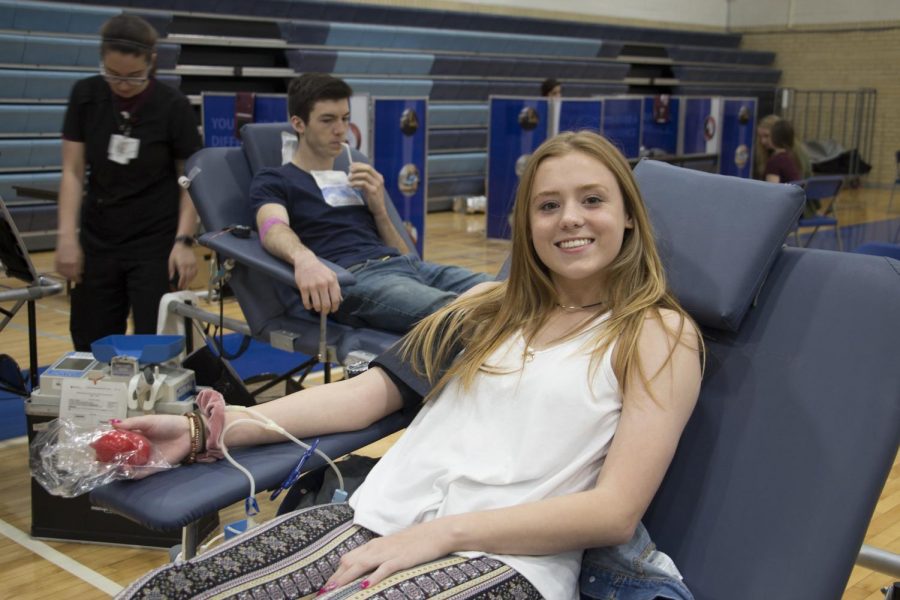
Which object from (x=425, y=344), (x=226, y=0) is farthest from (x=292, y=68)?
(x=425, y=344)

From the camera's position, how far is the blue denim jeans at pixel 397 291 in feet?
9.32

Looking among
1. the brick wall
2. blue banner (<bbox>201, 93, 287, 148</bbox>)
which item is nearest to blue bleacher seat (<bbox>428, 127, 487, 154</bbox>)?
blue banner (<bbox>201, 93, 287, 148</bbox>)

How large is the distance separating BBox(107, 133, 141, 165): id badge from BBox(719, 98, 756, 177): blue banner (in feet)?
26.7

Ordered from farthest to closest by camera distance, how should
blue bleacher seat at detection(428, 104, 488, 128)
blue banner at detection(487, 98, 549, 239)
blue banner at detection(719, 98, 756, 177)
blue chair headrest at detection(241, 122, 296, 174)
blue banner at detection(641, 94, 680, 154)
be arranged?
1. blue banner at detection(719, 98, 756, 177)
2. blue banner at detection(641, 94, 680, 154)
3. blue bleacher seat at detection(428, 104, 488, 128)
4. blue banner at detection(487, 98, 549, 239)
5. blue chair headrest at detection(241, 122, 296, 174)

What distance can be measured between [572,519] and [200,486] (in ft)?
1.73

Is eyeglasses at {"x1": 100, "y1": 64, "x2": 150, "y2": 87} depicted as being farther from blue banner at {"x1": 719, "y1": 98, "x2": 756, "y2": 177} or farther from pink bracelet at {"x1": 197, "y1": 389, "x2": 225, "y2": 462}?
blue banner at {"x1": 719, "y1": 98, "x2": 756, "y2": 177}

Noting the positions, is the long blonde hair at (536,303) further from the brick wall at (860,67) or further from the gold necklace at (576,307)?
the brick wall at (860,67)

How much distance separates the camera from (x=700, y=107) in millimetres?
9898

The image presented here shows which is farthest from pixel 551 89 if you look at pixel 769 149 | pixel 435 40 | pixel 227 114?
pixel 227 114

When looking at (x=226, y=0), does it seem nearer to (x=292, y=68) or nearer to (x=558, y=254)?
(x=292, y=68)

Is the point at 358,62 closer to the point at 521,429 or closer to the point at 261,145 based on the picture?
the point at 261,145

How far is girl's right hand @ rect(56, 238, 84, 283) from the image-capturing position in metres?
2.94

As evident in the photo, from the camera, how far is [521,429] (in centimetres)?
144

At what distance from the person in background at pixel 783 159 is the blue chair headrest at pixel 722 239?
513 cm
